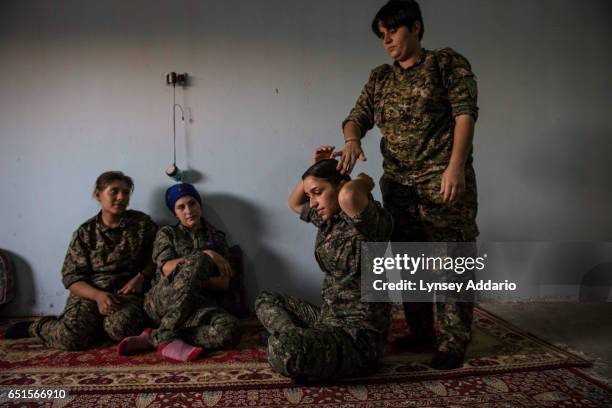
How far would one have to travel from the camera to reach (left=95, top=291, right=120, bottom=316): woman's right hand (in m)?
2.38

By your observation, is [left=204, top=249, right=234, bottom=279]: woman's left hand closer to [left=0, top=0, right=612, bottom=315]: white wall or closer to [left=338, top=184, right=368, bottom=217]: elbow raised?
[left=0, top=0, right=612, bottom=315]: white wall

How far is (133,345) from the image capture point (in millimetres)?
2170

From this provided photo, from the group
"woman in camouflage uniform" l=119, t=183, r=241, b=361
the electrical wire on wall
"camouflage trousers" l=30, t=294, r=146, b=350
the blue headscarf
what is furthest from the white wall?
"camouflage trousers" l=30, t=294, r=146, b=350

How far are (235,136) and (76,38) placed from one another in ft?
4.02

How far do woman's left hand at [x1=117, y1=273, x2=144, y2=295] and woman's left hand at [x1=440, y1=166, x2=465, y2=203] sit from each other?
1804mm

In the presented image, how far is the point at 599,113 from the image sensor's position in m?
3.22

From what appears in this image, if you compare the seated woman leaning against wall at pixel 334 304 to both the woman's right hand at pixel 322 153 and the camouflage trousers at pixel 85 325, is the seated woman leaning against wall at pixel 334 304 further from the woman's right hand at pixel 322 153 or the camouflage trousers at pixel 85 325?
the camouflage trousers at pixel 85 325

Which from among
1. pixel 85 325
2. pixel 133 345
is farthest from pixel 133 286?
pixel 133 345

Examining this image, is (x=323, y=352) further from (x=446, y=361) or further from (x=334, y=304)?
(x=446, y=361)

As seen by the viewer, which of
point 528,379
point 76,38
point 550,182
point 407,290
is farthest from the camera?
point 550,182

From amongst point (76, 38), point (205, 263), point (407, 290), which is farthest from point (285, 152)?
point (76, 38)

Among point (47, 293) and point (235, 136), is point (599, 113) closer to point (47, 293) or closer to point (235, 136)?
point (235, 136)

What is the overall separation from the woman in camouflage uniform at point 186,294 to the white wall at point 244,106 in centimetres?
40

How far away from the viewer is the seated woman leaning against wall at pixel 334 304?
1.68 meters
